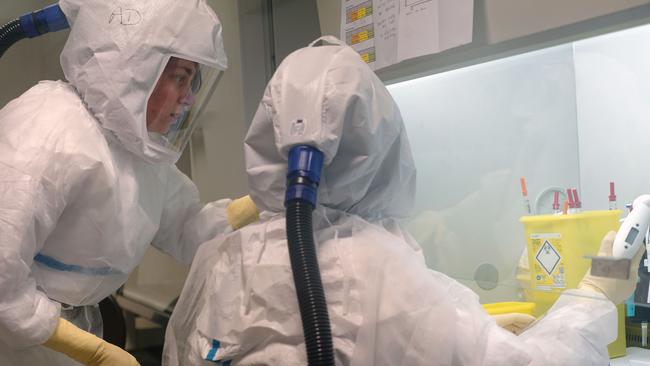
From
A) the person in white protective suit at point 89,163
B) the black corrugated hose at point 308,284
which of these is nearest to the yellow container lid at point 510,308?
the black corrugated hose at point 308,284

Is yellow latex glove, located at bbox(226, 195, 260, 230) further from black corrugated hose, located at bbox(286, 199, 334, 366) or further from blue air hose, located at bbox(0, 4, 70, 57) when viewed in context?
black corrugated hose, located at bbox(286, 199, 334, 366)

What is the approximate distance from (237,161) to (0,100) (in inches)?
48.2

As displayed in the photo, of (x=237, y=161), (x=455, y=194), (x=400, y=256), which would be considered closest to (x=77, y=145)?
(x=400, y=256)

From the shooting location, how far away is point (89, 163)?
44.8 inches

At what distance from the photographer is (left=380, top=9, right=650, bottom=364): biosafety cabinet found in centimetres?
125

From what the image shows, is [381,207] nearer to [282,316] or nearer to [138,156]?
[282,316]

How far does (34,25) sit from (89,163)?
0.53 m

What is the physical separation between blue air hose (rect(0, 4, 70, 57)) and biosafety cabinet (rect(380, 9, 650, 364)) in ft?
2.98

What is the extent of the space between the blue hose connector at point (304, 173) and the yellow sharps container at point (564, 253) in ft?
2.22

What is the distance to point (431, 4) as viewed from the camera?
1306mm

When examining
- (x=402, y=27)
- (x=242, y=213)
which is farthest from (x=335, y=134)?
(x=242, y=213)

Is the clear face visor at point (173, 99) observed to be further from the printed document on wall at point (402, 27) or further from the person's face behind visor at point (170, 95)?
the printed document on wall at point (402, 27)

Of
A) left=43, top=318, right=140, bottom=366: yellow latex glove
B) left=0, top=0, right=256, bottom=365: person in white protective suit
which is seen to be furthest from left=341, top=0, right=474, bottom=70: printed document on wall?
left=43, top=318, right=140, bottom=366: yellow latex glove

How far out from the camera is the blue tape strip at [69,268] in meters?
1.19
